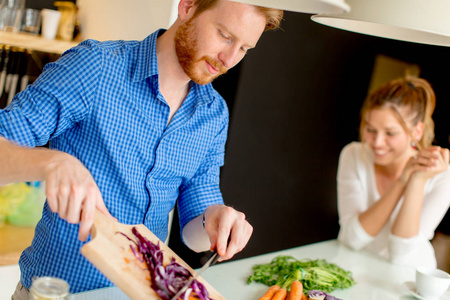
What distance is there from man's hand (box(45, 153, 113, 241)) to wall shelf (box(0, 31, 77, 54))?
1801 millimetres

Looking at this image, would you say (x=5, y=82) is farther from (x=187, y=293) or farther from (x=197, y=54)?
(x=187, y=293)

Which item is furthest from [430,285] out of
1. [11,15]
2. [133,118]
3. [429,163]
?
[11,15]

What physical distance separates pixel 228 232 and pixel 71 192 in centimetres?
54

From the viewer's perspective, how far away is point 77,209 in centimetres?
102

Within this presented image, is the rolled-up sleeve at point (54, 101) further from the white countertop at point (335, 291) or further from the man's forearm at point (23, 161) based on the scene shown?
the white countertop at point (335, 291)

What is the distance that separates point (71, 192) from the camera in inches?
40.1

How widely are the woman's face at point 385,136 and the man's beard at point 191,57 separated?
4.82ft

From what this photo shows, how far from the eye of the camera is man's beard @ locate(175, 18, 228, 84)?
4.87 feet

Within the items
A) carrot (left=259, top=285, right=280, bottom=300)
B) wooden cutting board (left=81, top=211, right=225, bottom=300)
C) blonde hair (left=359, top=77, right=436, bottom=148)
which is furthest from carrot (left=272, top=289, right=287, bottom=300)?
blonde hair (left=359, top=77, right=436, bottom=148)

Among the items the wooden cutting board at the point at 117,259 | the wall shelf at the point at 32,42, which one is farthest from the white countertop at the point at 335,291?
the wall shelf at the point at 32,42

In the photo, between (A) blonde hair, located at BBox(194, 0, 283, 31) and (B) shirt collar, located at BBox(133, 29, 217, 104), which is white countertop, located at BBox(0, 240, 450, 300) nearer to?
(B) shirt collar, located at BBox(133, 29, 217, 104)

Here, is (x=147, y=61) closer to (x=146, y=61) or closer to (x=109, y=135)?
(x=146, y=61)

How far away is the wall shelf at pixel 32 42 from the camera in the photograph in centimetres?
258

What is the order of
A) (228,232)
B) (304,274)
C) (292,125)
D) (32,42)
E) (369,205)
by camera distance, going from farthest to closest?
(292,125) < (369,205) < (32,42) < (304,274) < (228,232)
